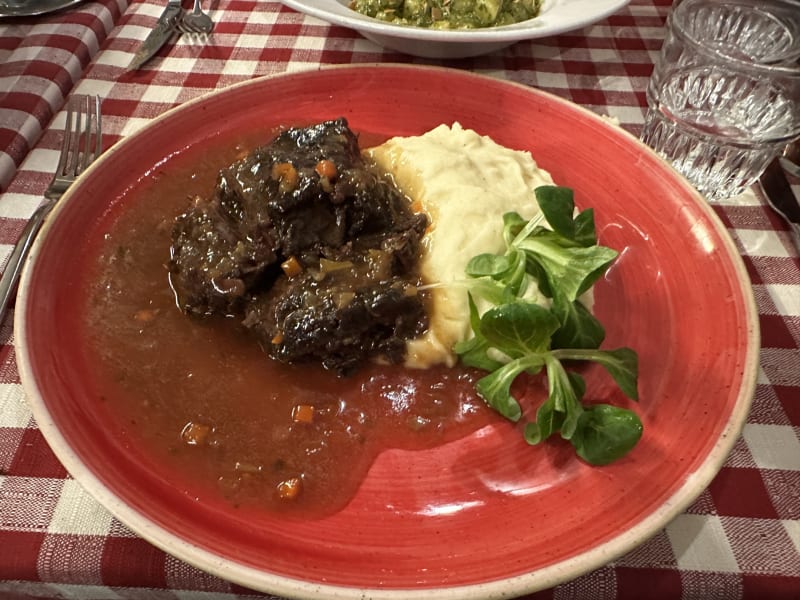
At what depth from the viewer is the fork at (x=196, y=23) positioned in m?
4.54

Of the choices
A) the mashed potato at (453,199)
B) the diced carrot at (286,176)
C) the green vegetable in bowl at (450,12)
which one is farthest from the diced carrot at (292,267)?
the green vegetable in bowl at (450,12)

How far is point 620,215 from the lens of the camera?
298 centimetres

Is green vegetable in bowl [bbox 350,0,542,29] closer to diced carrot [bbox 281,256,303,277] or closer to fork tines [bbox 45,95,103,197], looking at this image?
fork tines [bbox 45,95,103,197]

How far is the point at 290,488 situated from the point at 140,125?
2663mm

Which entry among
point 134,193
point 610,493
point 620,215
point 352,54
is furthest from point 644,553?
point 352,54

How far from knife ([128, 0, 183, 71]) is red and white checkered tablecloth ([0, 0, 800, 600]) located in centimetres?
7

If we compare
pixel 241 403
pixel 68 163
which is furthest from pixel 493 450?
pixel 68 163

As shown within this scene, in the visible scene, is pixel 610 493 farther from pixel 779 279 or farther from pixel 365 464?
pixel 779 279

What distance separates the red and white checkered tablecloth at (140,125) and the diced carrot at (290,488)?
309 mm

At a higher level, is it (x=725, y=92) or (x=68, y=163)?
(x=725, y=92)

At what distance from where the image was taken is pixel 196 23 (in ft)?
15.0

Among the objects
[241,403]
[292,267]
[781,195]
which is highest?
[781,195]

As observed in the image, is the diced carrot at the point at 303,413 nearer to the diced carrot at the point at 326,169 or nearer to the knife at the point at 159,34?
the diced carrot at the point at 326,169

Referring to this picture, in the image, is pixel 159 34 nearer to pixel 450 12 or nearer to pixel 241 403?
pixel 450 12
